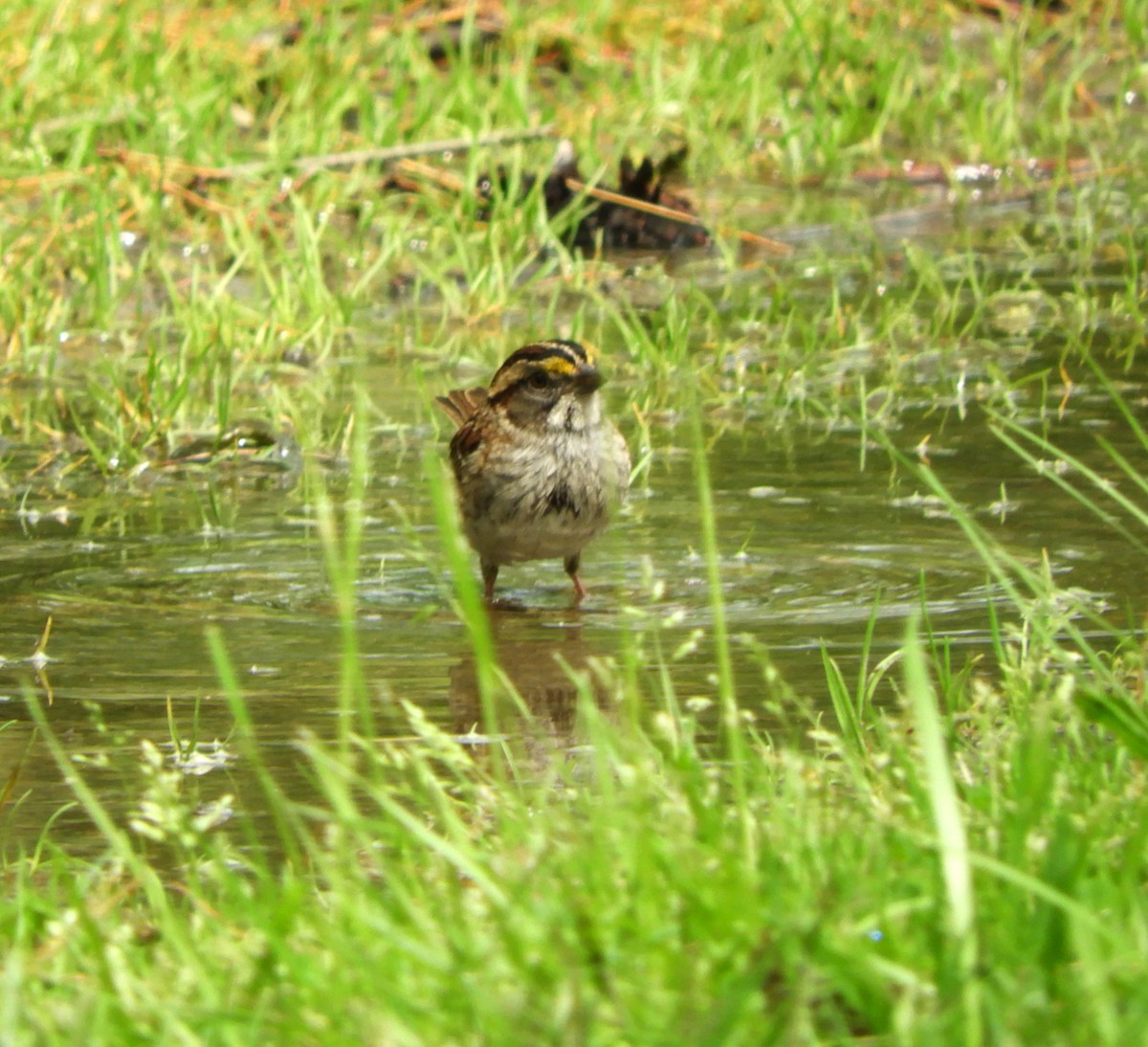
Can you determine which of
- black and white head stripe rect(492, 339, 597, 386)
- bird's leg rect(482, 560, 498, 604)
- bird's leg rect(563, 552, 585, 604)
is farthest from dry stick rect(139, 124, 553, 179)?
bird's leg rect(563, 552, 585, 604)

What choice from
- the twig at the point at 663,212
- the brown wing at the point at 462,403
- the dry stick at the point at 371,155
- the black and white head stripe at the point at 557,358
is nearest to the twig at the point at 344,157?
the dry stick at the point at 371,155

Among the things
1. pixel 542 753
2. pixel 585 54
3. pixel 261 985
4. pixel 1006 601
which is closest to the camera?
pixel 261 985

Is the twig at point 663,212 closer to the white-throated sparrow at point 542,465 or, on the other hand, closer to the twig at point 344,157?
the twig at point 344,157

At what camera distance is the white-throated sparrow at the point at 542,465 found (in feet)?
22.1

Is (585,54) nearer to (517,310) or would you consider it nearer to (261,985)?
(517,310)

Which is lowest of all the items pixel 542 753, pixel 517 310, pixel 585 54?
pixel 542 753

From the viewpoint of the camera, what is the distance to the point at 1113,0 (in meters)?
14.8

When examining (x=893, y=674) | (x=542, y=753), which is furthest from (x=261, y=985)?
(x=893, y=674)

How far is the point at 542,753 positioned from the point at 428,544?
204cm

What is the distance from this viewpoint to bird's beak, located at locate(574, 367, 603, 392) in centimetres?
693

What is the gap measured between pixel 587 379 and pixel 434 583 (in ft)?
2.50

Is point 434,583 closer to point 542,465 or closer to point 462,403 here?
point 542,465

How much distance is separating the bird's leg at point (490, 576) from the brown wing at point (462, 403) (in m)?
0.65

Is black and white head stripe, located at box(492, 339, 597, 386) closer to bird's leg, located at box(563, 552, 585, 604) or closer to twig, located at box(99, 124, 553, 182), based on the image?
bird's leg, located at box(563, 552, 585, 604)
